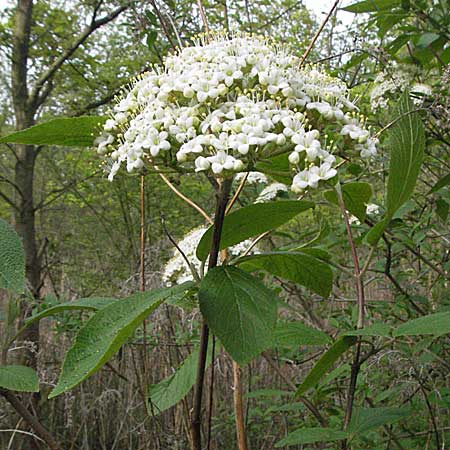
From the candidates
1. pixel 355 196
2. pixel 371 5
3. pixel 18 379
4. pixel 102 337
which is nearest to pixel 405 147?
pixel 355 196

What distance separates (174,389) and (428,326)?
1.52 ft

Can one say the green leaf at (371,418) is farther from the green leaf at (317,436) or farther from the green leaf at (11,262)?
the green leaf at (11,262)

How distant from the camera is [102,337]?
2.20ft

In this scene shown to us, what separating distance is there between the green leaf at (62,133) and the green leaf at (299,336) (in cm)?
48

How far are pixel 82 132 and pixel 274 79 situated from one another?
32cm

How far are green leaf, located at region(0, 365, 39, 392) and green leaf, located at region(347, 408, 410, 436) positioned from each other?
20.9 inches

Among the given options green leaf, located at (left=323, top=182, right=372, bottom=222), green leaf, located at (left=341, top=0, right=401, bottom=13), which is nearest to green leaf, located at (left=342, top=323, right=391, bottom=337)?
green leaf, located at (left=323, top=182, right=372, bottom=222)

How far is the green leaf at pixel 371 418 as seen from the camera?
3.27ft

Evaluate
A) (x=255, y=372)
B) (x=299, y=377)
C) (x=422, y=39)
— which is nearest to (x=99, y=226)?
(x=255, y=372)

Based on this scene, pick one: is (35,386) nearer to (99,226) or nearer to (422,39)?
(422,39)

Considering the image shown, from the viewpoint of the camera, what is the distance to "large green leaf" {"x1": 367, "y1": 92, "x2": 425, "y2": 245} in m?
0.79

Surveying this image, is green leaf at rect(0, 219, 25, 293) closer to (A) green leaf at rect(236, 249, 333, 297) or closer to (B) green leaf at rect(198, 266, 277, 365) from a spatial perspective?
(B) green leaf at rect(198, 266, 277, 365)

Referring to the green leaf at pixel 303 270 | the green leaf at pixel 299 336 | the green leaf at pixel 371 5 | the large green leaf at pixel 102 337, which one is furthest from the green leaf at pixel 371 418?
the green leaf at pixel 371 5

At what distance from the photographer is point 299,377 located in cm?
272
